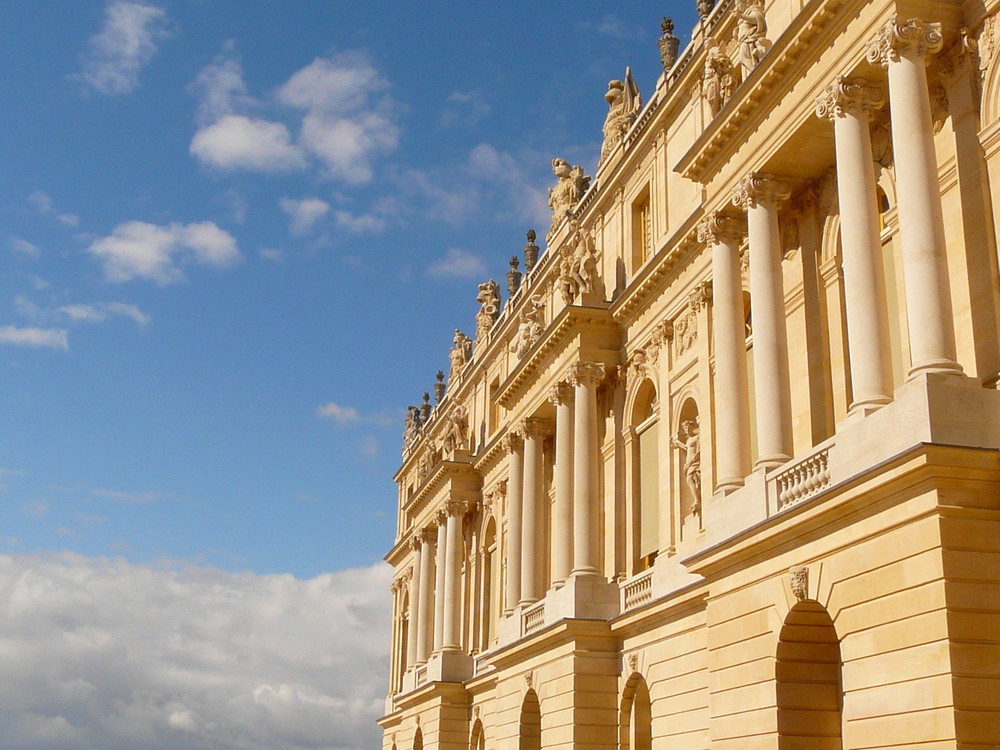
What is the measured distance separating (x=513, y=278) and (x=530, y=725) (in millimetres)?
20048

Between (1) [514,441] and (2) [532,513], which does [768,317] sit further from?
(1) [514,441]

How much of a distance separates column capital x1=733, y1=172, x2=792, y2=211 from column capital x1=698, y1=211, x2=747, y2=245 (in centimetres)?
106

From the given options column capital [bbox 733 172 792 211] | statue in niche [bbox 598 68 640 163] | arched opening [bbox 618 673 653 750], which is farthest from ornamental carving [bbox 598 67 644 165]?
arched opening [bbox 618 673 653 750]

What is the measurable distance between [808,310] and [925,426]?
755 cm

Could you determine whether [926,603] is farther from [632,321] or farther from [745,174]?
[632,321]

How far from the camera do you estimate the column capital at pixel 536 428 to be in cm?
3797

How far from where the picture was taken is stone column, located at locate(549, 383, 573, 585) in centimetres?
3369

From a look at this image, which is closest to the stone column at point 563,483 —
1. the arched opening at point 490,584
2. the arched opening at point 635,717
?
the arched opening at point 635,717

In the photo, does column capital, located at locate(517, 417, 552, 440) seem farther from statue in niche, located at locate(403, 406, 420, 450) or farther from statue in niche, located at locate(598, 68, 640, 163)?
statue in niche, located at locate(403, 406, 420, 450)

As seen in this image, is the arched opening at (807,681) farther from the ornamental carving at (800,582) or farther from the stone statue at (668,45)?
the stone statue at (668,45)

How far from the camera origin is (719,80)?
25.7 m

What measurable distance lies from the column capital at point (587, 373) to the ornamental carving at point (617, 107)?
24.5 ft

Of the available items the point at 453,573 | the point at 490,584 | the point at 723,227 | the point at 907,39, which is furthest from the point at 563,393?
the point at 907,39

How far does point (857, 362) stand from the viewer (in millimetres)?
19078
